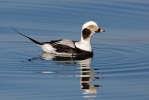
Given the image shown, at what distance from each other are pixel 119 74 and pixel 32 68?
69.6 inches

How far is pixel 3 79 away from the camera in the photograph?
13188 mm

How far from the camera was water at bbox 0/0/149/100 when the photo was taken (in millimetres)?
12609

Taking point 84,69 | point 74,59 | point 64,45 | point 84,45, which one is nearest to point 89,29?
point 84,45

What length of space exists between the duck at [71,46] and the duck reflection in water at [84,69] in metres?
0.18

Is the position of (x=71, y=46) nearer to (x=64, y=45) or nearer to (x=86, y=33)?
(x=64, y=45)

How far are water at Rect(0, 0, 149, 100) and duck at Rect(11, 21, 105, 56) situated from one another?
0.24 meters

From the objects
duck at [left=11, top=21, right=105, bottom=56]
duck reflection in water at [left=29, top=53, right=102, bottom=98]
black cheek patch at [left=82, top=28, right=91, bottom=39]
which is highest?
black cheek patch at [left=82, top=28, right=91, bottom=39]

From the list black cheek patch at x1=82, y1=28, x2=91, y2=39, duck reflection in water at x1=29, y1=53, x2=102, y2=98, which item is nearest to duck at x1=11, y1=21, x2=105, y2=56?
black cheek patch at x1=82, y1=28, x2=91, y2=39

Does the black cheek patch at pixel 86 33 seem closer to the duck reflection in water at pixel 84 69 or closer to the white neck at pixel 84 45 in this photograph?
the white neck at pixel 84 45

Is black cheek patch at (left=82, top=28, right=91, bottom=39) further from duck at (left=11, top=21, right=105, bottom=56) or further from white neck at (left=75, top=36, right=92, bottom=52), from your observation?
white neck at (left=75, top=36, right=92, bottom=52)

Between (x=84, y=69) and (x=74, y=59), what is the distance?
1266 millimetres

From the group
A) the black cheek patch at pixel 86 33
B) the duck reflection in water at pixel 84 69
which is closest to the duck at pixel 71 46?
the black cheek patch at pixel 86 33

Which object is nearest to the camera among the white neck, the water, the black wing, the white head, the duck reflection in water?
the water

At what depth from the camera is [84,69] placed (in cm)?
1462
